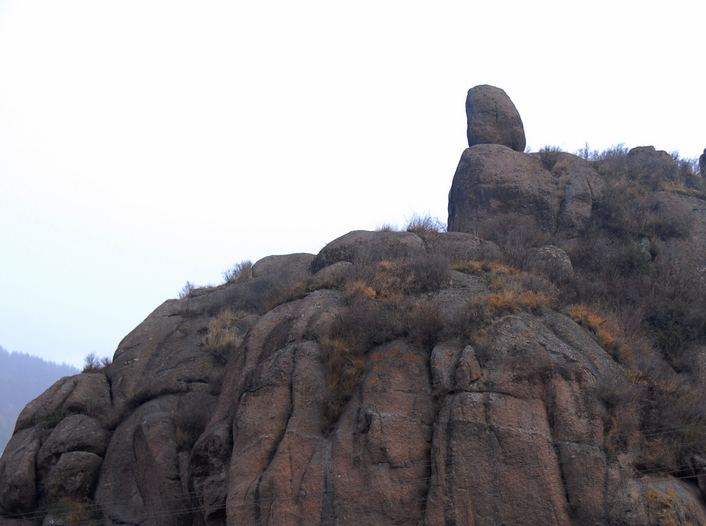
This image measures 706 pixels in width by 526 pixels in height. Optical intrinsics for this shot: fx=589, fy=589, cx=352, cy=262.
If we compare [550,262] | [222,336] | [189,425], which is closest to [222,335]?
[222,336]

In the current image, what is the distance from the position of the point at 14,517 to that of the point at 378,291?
999cm

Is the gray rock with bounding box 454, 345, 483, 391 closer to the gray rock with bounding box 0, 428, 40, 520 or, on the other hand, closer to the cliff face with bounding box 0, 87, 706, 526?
the cliff face with bounding box 0, 87, 706, 526

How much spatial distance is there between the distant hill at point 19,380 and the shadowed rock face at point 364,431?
349ft

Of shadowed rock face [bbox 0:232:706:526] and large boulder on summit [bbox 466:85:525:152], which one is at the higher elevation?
large boulder on summit [bbox 466:85:525:152]

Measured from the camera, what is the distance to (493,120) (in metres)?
22.4

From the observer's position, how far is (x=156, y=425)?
13.7m

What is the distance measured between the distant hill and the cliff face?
10624cm

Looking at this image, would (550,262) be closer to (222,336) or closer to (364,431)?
(364,431)

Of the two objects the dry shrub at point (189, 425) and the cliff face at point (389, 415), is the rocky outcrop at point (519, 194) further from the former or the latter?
the dry shrub at point (189, 425)

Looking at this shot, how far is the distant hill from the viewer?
119 meters

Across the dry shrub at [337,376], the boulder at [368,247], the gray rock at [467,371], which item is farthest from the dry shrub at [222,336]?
the gray rock at [467,371]

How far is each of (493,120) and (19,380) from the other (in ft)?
522

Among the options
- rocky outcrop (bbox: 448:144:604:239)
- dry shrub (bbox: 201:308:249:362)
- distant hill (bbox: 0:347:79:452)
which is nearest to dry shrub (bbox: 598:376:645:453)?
rocky outcrop (bbox: 448:144:604:239)

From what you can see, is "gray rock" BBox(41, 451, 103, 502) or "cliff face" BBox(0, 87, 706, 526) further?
"gray rock" BBox(41, 451, 103, 502)
